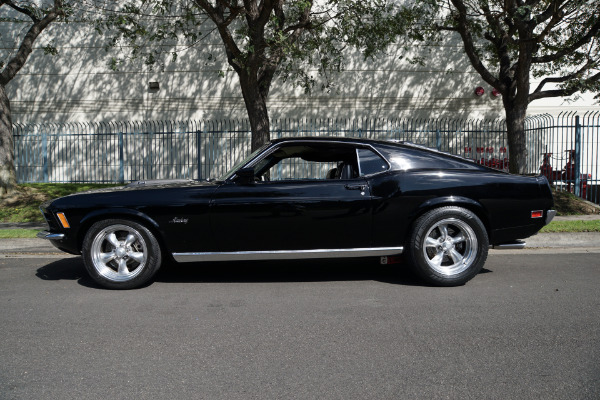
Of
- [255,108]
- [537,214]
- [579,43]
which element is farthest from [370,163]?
[579,43]

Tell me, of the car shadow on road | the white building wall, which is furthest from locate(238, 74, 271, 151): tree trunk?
the white building wall

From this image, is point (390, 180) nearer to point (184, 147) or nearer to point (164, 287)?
point (164, 287)

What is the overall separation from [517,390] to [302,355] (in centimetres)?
142

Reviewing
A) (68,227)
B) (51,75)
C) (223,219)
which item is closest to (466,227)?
(223,219)

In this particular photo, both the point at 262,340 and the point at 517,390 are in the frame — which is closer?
the point at 517,390

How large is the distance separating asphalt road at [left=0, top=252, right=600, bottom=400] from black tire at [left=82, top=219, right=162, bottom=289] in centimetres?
16

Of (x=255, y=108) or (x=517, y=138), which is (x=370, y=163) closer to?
(x=255, y=108)

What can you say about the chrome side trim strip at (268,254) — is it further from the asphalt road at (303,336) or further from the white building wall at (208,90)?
the white building wall at (208,90)

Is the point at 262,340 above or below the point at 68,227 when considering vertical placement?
below

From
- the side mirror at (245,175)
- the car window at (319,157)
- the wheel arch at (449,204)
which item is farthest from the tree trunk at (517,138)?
the side mirror at (245,175)

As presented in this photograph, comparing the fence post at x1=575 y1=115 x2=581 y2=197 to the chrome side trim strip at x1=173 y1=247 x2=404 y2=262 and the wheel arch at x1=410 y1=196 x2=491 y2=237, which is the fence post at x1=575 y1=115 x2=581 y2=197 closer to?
the wheel arch at x1=410 y1=196 x2=491 y2=237

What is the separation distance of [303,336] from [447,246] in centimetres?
223

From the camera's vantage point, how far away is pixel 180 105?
1947cm

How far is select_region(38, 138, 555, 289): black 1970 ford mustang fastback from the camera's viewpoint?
568 centimetres
